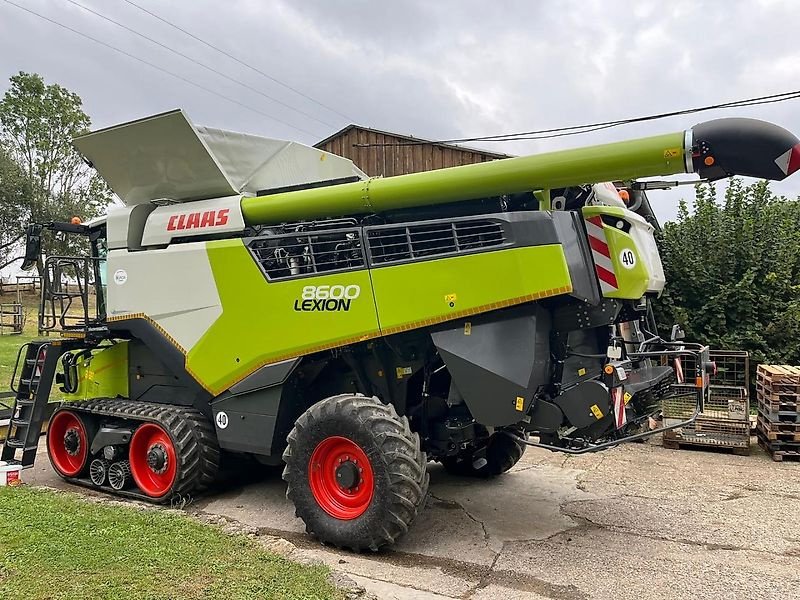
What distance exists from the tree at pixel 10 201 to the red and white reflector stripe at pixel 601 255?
30.0 metres

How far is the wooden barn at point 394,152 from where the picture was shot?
14.5 m

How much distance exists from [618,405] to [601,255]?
111cm

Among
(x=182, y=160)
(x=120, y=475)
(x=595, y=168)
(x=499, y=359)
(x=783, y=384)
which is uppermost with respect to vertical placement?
(x=182, y=160)

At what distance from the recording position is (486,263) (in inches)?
186

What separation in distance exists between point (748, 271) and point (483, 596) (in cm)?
815

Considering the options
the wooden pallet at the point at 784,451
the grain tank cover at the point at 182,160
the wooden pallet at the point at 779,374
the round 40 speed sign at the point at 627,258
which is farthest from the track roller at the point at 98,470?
the wooden pallet at the point at 779,374

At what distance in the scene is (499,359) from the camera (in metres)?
4.68

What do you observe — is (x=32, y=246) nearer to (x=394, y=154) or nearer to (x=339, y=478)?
(x=339, y=478)

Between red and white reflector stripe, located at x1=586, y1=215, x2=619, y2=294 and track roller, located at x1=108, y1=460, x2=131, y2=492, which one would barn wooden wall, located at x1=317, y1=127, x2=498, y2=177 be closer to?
red and white reflector stripe, located at x1=586, y1=215, x2=619, y2=294

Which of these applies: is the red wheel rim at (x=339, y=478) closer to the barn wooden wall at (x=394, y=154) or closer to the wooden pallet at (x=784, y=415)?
the wooden pallet at (x=784, y=415)

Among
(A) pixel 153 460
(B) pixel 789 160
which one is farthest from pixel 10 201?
(B) pixel 789 160

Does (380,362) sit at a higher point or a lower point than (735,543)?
higher

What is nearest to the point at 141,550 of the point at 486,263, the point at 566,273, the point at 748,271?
the point at 486,263

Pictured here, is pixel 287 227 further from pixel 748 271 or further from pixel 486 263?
pixel 748 271
